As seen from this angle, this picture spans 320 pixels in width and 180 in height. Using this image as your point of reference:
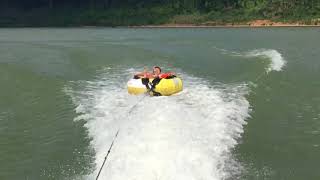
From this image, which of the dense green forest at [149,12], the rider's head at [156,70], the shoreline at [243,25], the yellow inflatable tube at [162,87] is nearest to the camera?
the yellow inflatable tube at [162,87]

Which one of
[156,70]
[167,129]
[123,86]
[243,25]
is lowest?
[167,129]

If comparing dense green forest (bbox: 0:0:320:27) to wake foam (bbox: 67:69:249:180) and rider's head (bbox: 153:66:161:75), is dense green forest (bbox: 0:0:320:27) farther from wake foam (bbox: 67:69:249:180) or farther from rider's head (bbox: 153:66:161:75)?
wake foam (bbox: 67:69:249:180)

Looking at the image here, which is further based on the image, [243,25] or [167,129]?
[243,25]

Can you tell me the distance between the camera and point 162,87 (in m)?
18.8

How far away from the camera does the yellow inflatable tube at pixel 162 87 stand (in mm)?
18766

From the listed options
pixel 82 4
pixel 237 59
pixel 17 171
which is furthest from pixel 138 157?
pixel 82 4

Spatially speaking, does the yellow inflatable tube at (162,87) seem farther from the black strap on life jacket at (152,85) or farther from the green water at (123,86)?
the green water at (123,86)

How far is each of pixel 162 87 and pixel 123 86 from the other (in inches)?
112

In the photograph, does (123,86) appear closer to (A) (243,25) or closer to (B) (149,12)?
(A) (243,25)

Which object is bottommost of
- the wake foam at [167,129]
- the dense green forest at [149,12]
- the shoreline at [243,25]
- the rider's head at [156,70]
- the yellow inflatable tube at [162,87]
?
the wake foam at [167,129]

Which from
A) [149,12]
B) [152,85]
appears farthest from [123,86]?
[149,12]

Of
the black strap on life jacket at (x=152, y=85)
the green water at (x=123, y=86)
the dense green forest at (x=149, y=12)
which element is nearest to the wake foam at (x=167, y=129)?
the green water at (x=123, y=86)

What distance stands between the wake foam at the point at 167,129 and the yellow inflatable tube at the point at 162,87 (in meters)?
0.36

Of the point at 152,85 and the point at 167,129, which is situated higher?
the point at 152,85
